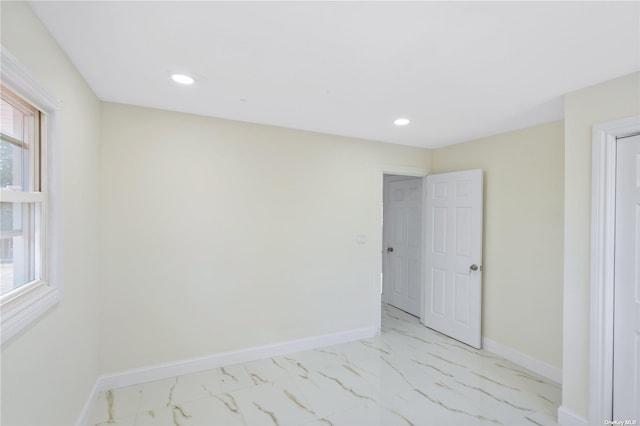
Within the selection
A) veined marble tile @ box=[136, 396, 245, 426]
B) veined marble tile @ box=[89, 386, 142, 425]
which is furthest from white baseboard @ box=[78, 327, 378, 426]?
veined marble tile @ box=[136, 396, 245, 426]

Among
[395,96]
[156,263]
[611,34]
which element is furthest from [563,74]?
[156,263]

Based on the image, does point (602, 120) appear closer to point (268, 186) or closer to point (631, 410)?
point (631, 410)

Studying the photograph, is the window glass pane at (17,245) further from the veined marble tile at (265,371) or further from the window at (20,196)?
the veined marble tile at (265,371)

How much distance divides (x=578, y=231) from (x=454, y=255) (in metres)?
1.60

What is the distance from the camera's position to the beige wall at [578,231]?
202 cm

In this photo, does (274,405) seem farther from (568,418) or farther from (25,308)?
(568,418)

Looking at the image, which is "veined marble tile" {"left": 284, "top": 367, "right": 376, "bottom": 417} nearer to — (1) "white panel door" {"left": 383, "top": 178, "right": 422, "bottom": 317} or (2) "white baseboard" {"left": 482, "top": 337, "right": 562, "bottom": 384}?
(2) "white baseboard" {"left": 482, "top": 337, "right": 562, "bottom": 384}

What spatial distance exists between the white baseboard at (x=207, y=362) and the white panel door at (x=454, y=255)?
970mm

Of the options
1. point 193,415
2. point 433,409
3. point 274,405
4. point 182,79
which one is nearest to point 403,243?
point 433,409

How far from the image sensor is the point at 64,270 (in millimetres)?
1703

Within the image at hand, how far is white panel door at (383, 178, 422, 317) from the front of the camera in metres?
4.54

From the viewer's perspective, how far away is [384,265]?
17.2 ft

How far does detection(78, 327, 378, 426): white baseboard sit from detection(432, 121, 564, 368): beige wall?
1.50 meters

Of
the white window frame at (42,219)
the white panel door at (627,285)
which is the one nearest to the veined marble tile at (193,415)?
the white window frame at (42,219)
